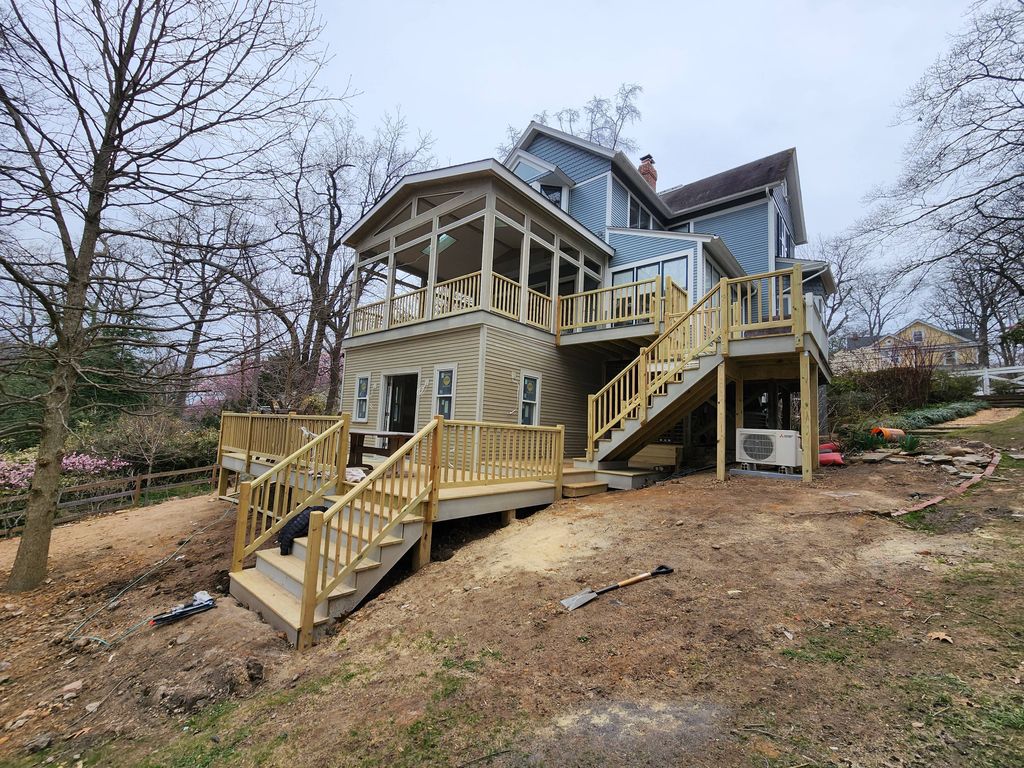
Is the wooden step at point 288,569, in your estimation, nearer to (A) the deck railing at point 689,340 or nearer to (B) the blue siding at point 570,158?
(A) the deck railing at point 689,340

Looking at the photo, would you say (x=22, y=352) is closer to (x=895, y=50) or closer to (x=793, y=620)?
(x=793, y=620)

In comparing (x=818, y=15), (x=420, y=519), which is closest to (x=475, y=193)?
(x=420, y=519)

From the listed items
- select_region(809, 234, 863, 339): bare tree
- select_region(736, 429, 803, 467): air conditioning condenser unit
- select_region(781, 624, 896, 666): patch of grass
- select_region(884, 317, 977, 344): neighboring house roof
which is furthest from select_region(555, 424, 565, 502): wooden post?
select_region(884, 317, 977, 344): neighboring house roof

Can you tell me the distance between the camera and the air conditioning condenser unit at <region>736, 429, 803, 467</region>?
24.4ft

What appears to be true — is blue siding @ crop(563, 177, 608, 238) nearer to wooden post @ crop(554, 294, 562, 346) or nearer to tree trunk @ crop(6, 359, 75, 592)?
wooden post @ crop(554, 294, 562, 346)

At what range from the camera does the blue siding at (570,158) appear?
47.3 feet

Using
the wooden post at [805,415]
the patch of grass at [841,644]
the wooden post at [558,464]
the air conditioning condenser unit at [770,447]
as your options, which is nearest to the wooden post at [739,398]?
the air conditioning condenser unit at [770,447]

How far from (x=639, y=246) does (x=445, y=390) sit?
24.1 feet

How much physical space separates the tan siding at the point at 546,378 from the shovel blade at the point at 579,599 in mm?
5837

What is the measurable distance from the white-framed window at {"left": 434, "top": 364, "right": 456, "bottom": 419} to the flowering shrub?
8.84 m

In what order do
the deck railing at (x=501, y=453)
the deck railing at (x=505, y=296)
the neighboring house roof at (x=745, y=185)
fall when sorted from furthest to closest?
the neighboring house roof at (x=745, y=185)
the deck railing at (x=505, y=296)
the deck railing at (x=501, y=453)

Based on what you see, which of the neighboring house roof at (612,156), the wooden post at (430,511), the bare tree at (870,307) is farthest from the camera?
the bare tree at (870,307)

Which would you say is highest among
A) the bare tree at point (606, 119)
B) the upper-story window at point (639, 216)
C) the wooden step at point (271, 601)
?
the bare tree at point (606, 119)

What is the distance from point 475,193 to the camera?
33.0 feet
